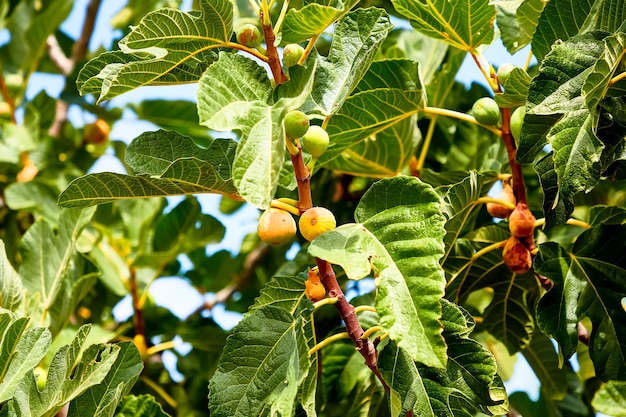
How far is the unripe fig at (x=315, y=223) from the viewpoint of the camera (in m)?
0.84

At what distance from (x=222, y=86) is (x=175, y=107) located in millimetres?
1467

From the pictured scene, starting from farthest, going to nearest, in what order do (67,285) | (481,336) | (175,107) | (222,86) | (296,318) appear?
(175,107)
(481,336)
(67,285)
(296,318)
(222,86)

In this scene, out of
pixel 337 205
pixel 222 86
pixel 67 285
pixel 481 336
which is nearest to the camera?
pixel 222 86

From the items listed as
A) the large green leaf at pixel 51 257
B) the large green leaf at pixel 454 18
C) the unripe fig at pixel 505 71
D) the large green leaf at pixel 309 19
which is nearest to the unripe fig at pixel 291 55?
the large green leaf at pixel 309 19

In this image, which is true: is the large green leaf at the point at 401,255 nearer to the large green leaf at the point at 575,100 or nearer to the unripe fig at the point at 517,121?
the large green leaf at the point at 575,100

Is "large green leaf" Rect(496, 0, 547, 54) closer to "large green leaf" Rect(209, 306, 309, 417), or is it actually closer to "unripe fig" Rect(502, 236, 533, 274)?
"unripe fig" Rect(502, 236, 533, 274)

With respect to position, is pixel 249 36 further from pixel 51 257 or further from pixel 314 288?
pixel 51 257

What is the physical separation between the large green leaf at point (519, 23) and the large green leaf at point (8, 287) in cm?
87

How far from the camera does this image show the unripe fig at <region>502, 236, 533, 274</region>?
112 cm

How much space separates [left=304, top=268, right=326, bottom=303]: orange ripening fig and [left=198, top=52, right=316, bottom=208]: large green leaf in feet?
0.76

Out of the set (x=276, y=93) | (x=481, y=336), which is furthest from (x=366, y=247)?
(x=481, y=336)

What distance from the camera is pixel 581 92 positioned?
853 mm

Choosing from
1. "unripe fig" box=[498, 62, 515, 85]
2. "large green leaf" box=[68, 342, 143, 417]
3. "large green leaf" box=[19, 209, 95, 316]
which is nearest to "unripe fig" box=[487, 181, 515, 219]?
"unripe fig" box=[498, 62, 515, 85]

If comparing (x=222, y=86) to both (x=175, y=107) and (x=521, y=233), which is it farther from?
(x=175, y=107)
